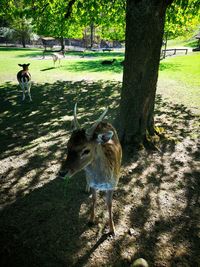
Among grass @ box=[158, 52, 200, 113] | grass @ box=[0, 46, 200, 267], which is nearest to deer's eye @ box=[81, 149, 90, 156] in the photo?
grass @ box=[0, 46, 200, 267]

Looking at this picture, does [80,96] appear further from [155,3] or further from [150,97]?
[155,3]

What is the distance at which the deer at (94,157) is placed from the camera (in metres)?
3.90

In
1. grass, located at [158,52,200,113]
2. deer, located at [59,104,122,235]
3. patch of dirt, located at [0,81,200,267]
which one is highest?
deer, located at [59,104,122,235]

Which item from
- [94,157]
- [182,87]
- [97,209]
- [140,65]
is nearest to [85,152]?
[94,157]

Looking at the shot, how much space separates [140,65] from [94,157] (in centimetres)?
403

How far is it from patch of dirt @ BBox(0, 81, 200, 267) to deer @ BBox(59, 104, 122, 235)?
0.55m

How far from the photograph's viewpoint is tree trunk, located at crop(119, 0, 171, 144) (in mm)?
6918

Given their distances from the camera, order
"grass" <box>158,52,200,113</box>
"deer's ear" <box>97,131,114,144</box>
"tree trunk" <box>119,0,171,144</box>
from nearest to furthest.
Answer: "deer's ear" <box>97,131,114,144</box>
"tree trunk" <box>119,0,171,144</box>
"grass" <box>158,52,200,113</box>

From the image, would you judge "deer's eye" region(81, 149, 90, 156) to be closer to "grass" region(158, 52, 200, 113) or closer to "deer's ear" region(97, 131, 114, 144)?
"deer's ear" region(97, 131, 114, 144)

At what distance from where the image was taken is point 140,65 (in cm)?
730

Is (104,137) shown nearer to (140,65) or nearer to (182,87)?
(140,65)

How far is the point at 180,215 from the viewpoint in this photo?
5.59m

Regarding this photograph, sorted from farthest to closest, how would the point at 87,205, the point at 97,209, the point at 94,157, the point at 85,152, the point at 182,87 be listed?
the point at 182,87 < the point at 87,205 < the point at 97,209 < the point at 94,157 < the point at 85,152

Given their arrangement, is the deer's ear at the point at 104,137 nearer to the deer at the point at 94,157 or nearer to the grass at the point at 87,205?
the deer at the point at 94,157
